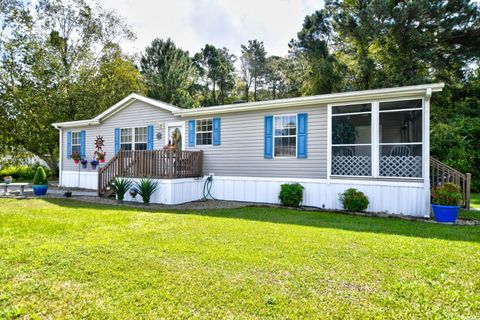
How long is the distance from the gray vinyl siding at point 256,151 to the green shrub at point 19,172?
579 inches

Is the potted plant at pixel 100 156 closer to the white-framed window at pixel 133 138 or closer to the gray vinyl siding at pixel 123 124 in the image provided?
the gray vinyl siding at pixel 123 124

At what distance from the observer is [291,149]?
8.98m

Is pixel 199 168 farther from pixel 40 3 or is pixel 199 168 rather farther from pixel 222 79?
pixel 222 79

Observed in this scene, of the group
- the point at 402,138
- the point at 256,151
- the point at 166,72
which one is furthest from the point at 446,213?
the point at 166,72

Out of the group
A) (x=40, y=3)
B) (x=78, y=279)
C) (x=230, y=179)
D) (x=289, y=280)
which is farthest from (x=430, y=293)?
(x=40, y=3)

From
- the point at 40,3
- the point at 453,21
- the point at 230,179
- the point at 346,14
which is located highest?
the point at 40,3

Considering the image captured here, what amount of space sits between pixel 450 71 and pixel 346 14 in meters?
6.52

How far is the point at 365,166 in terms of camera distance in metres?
8.00

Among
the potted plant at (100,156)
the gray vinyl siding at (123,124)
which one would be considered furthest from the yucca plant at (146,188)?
the potted plant at (100,156)

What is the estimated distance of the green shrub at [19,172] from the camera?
1938cm

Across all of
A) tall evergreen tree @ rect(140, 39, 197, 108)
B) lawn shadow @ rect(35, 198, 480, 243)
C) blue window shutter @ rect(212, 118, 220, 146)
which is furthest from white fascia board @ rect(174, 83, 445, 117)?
tall evergreen tree @ rect(140, 39, 197, 108)

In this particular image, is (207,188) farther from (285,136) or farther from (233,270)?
(233,270)

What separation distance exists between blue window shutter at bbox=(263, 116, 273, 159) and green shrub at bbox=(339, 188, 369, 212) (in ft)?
8.45

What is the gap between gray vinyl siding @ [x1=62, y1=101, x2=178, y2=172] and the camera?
37.0 ft
